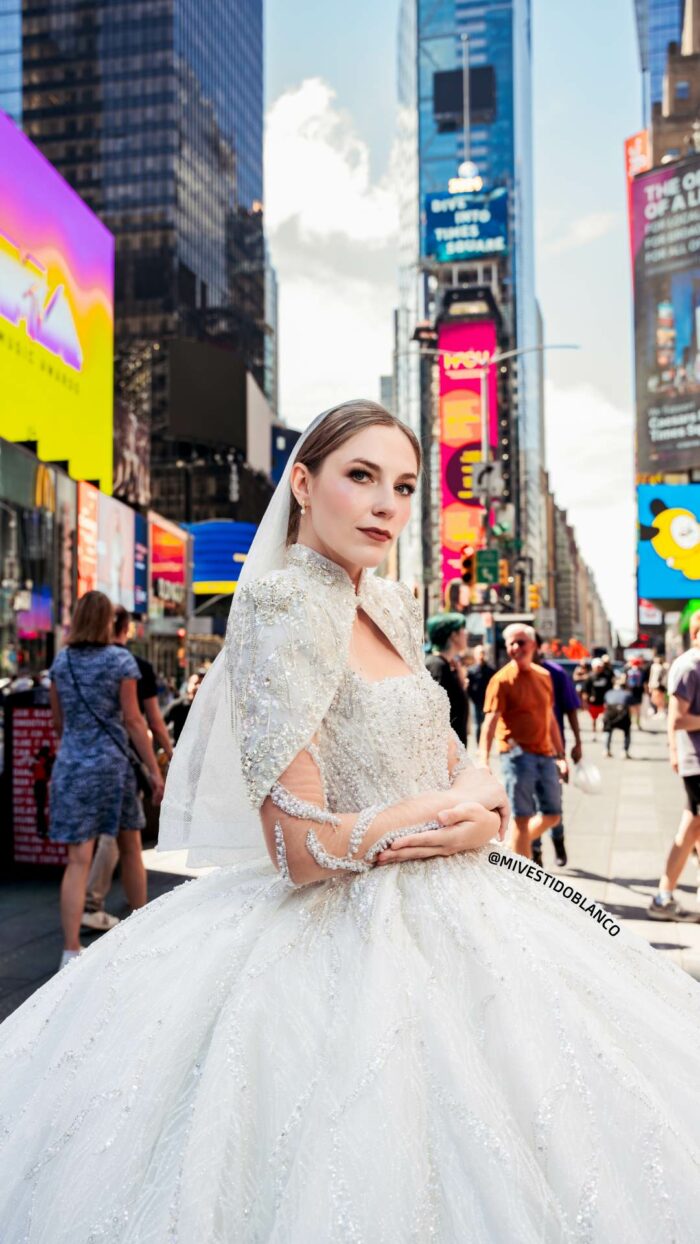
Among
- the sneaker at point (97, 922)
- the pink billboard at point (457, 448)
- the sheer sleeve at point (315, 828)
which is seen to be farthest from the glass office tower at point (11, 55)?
the sheer sleeve at point (315, 828)

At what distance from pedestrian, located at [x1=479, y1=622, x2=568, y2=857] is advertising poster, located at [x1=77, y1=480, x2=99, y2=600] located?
956 inches

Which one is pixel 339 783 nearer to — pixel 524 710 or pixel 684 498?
pixel 524 710

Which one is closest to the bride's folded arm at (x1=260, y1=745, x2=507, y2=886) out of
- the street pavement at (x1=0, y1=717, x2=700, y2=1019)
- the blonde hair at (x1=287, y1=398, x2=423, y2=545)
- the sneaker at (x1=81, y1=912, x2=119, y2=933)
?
the blonde hair at (x1=287, y1=398, x2=423, y2=545)

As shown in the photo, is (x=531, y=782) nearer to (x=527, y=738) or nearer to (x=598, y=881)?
(x=527, y=738)

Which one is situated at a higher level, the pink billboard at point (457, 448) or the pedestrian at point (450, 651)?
the pink billboard at point (457, 448)

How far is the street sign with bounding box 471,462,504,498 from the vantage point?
74.6 feet

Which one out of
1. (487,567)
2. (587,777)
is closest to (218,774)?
(587,777)

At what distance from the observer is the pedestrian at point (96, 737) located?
5832 mm

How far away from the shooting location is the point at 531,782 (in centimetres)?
801

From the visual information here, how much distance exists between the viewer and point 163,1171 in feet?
5.14

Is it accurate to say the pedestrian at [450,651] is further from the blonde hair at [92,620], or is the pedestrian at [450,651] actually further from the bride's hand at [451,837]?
the bride's hand at [451,837]

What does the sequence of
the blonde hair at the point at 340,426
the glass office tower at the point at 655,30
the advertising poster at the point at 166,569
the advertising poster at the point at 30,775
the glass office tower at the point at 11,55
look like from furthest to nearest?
1. the glass office tower at the point at 655,30
2. the glass office tower at the point at 11,55
3. the advertising poster at the point at 166,569
4. the advertising poster at the point at 30,775
5. the blonde hair at the point at 340,426

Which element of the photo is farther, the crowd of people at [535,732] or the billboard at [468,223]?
the billboard at [468,223]

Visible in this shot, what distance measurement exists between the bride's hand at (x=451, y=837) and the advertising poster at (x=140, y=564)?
→ 38.0 meters
